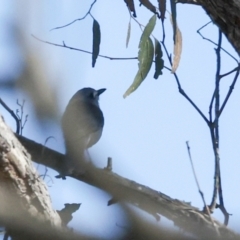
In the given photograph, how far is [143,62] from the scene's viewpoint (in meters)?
2.21

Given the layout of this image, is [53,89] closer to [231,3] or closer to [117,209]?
[117,209]

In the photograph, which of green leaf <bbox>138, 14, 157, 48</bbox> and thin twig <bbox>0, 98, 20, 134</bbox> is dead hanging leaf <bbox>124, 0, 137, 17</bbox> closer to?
green leaf <bbox>138, 14, 157, 48</bbox>

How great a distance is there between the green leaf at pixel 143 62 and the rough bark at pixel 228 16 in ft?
2.01

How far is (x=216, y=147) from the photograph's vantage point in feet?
5.44

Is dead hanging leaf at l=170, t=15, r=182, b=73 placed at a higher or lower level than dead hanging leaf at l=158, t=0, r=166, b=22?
lower

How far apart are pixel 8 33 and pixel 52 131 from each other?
0.72ft

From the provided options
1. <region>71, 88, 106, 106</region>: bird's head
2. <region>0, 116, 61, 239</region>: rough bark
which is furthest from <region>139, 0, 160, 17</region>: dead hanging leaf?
<region>71, 88, 106, 106</region>: bird's head

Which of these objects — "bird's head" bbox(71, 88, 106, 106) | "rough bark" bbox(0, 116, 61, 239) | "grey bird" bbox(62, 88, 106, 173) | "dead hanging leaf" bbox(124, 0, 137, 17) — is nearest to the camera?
"rough bark" bbox(0, 116, 61, 239)

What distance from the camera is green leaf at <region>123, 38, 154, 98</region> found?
2137 millimetres

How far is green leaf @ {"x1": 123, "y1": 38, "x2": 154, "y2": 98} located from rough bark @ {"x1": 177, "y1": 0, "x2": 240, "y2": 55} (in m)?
0.61

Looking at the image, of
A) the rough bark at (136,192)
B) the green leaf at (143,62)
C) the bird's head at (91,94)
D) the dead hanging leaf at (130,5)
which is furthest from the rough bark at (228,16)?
the bird's head at (91,94)

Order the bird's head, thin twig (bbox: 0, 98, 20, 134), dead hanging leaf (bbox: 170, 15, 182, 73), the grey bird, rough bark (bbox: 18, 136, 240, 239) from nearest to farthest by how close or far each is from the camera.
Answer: rough bark (bbox: 18, 136, 240, 239)
thin twig (bbox: 0, 98, 20, 134)
dead hanging leaf (bbox: 170, 15, 182, 73)
the grey bird
the bird's head

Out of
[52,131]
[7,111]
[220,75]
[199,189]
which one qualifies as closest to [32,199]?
[52,131]

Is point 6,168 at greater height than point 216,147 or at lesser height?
lesser
